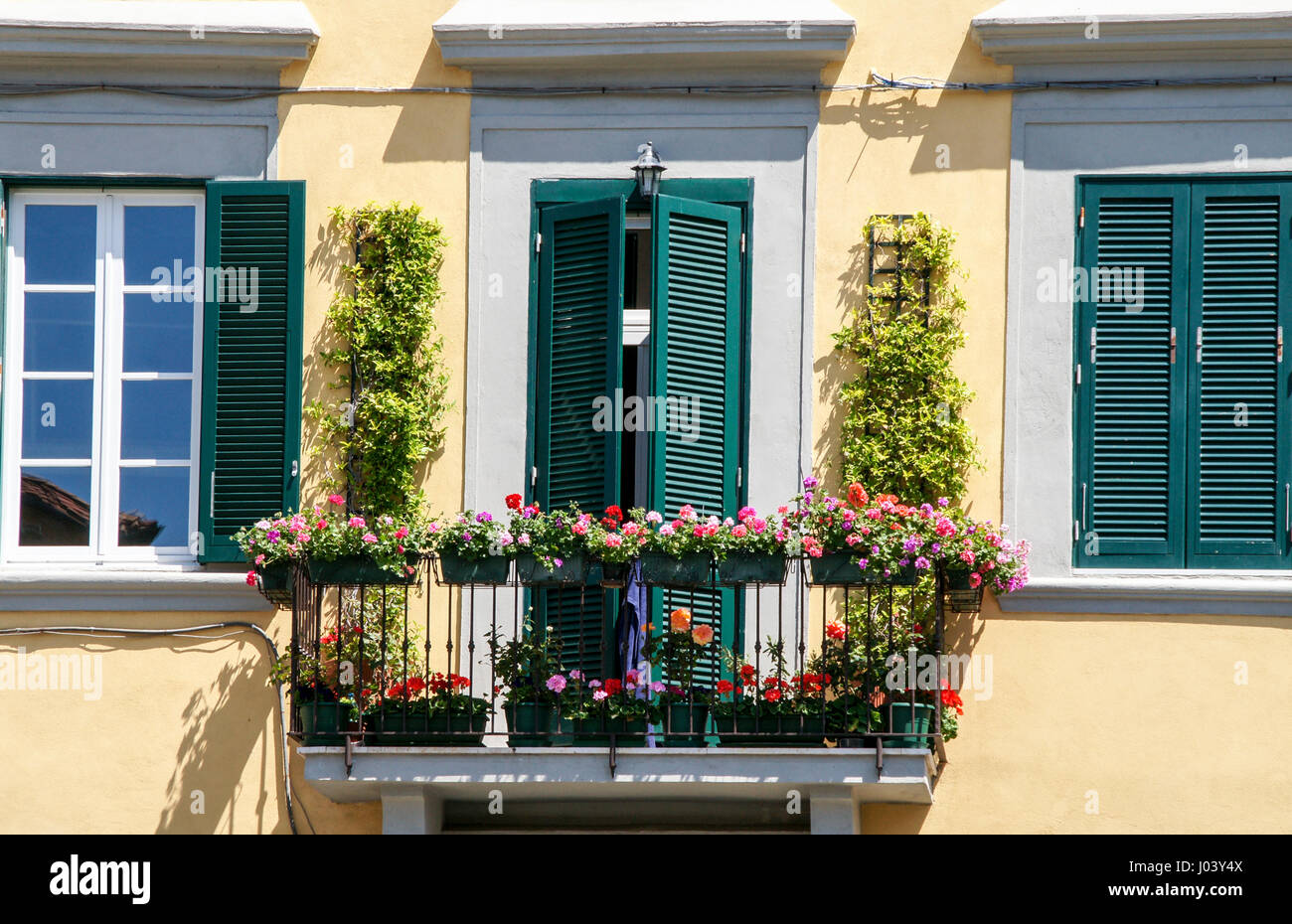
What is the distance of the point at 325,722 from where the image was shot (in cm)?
1045

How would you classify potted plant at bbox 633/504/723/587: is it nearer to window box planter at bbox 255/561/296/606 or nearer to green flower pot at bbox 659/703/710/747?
green flower pot at bbox 659/703/710/747

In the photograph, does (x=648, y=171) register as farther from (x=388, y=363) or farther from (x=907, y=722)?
(x=907, y=722)

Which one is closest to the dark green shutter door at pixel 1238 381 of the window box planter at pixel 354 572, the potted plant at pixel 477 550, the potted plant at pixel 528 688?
the potted plant at pixel 528 688

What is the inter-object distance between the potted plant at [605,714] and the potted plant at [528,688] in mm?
59

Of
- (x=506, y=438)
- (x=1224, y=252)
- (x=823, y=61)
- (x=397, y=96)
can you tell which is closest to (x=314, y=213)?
(x=397, y=96)

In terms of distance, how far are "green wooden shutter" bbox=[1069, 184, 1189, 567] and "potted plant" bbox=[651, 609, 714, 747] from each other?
192 cm

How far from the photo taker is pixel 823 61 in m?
11.4

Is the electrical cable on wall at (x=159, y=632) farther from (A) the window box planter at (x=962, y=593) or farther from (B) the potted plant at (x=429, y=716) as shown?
(A) the window box planter at (x=962, y=593)

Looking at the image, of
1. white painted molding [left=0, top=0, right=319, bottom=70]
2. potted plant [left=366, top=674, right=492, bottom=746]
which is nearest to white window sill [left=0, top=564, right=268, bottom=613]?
potted plant [left=366, top=674, right=492, bottom=746]

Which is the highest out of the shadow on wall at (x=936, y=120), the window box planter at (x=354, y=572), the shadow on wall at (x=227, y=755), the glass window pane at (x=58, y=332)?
the shadow on wall at (x=936, y=120)

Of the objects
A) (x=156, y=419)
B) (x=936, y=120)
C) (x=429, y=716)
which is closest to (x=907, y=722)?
(x=429, y=716)

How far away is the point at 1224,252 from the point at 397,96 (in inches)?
158

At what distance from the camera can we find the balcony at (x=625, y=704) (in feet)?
33.5

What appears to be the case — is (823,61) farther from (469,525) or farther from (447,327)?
(469,525)
